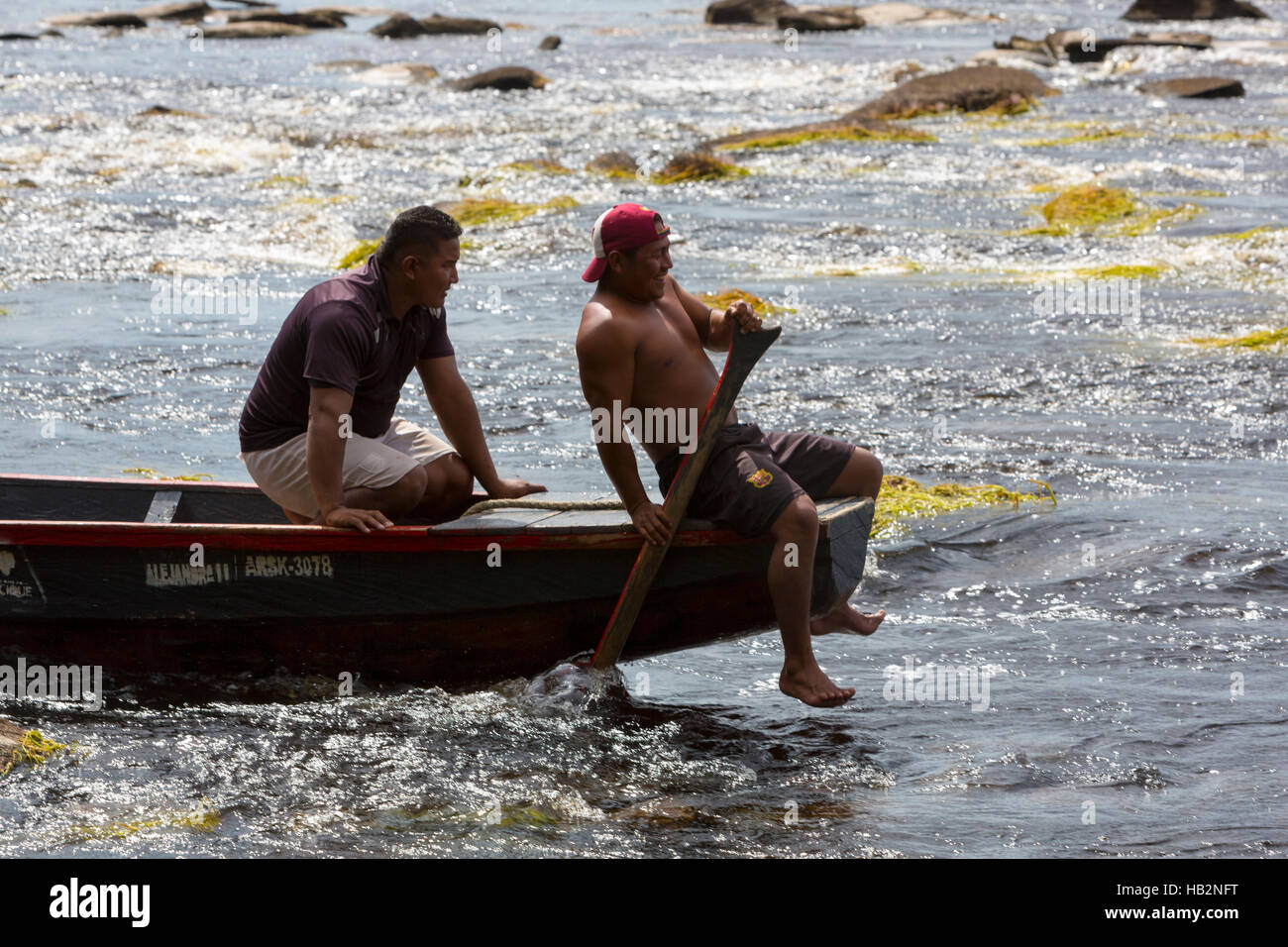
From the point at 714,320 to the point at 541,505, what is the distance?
0.93 m

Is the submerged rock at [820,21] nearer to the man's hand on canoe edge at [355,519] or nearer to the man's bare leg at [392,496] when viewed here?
the man's bare leg at [392,496]

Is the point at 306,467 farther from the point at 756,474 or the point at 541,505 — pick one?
the point at 756,474

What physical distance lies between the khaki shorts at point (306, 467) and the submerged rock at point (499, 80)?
22967 millimetres

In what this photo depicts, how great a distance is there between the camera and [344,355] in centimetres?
548

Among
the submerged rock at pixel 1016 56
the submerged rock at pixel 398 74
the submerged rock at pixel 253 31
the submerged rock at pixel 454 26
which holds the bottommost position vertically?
the submerged rock at pixel 398 74

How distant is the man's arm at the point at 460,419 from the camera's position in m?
6.02

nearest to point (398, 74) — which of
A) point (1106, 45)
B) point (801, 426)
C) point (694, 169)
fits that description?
point (694, 169)

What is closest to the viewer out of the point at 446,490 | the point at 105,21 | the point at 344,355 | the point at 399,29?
the point at 344,355

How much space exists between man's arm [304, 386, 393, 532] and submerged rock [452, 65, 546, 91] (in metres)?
23.3

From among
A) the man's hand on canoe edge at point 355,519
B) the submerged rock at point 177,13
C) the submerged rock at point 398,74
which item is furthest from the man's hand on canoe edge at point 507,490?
the submerged rock at point 177,13

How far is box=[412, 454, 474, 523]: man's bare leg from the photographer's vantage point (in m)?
5.93

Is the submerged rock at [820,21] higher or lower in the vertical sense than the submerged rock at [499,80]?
higher

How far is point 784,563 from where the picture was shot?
5.37 m

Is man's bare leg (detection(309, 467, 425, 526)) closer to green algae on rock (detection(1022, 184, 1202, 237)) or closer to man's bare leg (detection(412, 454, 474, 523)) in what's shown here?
man's bare leg (detection(412, 454, 474, 523))
